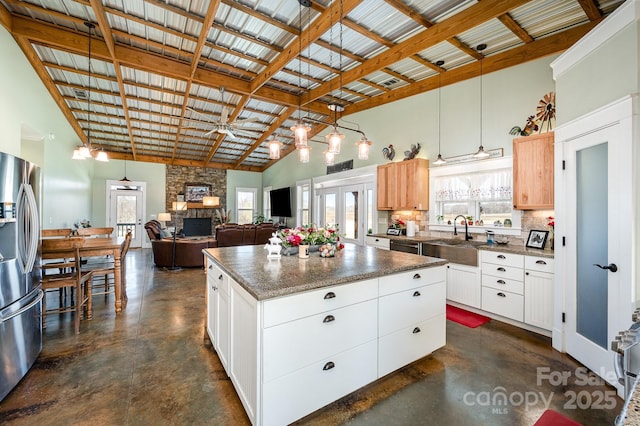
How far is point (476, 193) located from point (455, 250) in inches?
43.8

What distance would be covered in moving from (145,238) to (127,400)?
917cm

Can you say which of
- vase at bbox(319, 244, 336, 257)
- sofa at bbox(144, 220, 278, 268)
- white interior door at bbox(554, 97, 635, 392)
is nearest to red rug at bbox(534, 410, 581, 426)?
white interior door at bbox(554, 97, 635, 392)

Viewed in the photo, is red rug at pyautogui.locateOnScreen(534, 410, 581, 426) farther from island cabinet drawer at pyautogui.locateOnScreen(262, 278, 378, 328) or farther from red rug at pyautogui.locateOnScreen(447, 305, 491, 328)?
red rug at pyautogui.locateOnScreen(447, 305, 491, 328)

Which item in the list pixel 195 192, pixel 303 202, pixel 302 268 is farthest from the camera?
pixel 195 192

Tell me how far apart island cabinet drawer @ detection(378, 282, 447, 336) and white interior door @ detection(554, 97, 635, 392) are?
4.08ft

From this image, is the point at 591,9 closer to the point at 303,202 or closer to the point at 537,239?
the point at 537,239

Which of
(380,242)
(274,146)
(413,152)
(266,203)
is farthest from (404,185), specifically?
(266,203)

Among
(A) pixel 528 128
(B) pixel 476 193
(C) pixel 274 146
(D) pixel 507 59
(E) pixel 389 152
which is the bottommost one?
(B) pixel 476 193

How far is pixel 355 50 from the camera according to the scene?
14.0ft

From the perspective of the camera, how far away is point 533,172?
3271mm

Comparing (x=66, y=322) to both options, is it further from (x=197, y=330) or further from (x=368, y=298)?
(x=368, y=298)

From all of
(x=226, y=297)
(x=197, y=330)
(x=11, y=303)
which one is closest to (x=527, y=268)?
(x=226, y=297)

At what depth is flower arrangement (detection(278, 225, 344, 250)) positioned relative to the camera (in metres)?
2.60

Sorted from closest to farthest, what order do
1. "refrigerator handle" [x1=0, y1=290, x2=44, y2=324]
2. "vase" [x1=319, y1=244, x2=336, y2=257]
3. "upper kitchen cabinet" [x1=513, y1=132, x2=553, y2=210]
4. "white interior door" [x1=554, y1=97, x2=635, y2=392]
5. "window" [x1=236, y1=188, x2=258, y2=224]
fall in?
"refrigerator handle" [x1=0, y1=290, x2=44, y2=324] → "white interior door" [x1=554, y1=97, x2=635, y2=392] → "vase" [x1=319, y1=244, x2=336, y2=257] → "upper kitchen cabinet" [x1=513, y1=132, x2=553, y2=210] → "window" [x1=236, y1=188, x2=258, y2=224]
